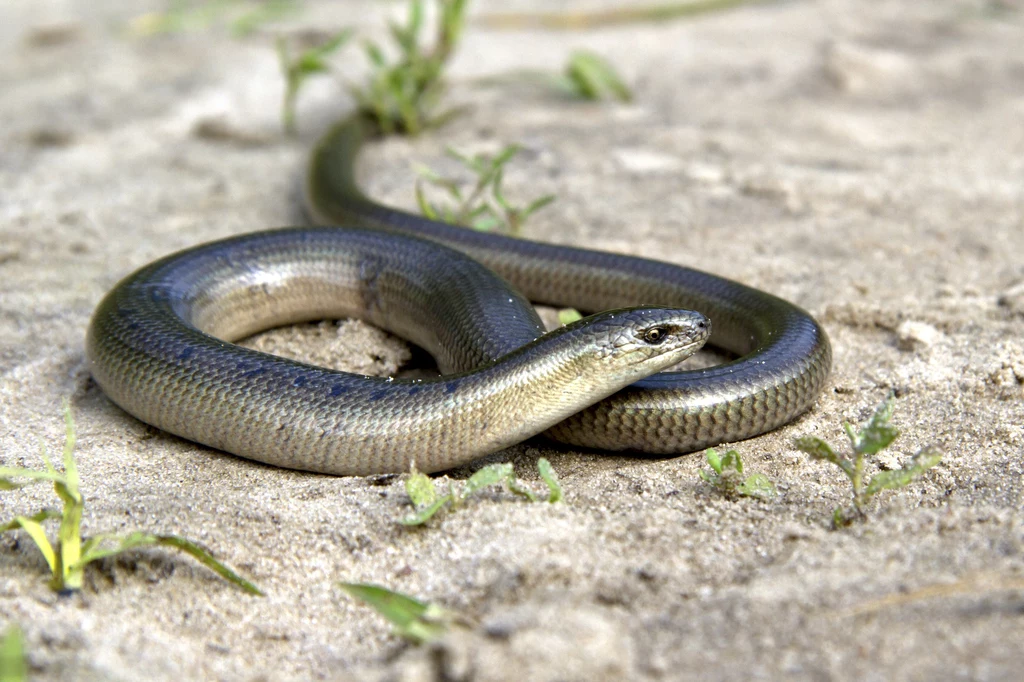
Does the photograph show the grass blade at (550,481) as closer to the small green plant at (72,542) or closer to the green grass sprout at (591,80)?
the small green plant at (72,542)

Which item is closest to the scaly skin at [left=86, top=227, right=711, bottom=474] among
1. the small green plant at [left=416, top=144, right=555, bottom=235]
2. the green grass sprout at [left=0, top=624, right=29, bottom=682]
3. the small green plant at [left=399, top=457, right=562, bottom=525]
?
the small green plant at [left=399, top=457, right=562, bottom=525]

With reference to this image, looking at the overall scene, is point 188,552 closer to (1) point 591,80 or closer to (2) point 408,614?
(2) point 408,614

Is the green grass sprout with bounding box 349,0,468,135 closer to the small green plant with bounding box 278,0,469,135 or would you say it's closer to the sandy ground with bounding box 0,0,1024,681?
the small green plant with bounding box 278,0,469,135

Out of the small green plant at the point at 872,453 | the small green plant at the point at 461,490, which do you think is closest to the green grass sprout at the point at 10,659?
the small green plant at the point at 461,490

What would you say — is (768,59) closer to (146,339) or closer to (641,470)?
(641,470)

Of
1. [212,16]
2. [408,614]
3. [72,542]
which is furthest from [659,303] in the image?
[212,16]

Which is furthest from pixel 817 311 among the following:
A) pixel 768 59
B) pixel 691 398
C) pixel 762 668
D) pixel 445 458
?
pixel 768 59
